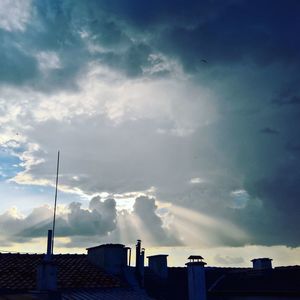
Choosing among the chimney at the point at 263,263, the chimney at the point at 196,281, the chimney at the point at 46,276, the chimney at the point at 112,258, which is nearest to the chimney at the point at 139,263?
the chimney at the point at 112,258

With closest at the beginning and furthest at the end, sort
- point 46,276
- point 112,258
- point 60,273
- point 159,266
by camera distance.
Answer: point 46,276 < point 60,273 < point 112,258 < point 159,266

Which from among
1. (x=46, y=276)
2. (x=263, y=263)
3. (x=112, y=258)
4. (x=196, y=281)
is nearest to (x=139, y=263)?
(x=112, y=258)

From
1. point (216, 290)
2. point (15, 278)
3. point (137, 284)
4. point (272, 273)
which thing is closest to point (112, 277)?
point (137, 284)

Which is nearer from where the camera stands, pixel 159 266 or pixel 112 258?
pixel 112 258

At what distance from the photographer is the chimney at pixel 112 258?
2591 centimetres

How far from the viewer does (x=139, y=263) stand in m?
26.9

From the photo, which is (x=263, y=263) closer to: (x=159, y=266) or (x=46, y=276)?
(x=159, y=266)

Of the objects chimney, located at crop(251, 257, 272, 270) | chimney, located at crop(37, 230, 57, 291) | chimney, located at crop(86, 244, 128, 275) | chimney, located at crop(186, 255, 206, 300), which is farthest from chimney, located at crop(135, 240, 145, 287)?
chimney, located at crop(251, 257, 272, 270)

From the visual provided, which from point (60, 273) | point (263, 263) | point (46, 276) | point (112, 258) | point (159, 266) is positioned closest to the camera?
point (46, 276)

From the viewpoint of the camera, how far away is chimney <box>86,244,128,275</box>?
25.9 metres

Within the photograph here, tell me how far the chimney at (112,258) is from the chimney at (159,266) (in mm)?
4038

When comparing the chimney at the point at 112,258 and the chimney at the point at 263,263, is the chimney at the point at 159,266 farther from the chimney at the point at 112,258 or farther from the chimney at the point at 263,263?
the chimney at the point at 263,263

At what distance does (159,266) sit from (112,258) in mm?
4992

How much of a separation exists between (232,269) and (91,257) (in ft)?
48.9
